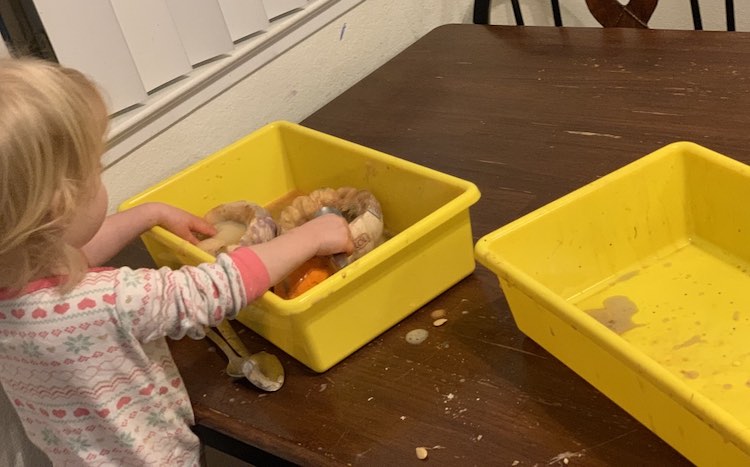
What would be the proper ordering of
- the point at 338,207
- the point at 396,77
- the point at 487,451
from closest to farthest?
the point at 487,451
the point at 338,207
the point at 396,77

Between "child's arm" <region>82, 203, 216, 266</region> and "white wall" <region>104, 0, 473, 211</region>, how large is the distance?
0.15 meters

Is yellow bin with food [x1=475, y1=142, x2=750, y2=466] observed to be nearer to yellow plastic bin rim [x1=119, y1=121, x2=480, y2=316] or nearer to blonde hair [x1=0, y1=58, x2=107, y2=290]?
yellow plastic bin rim [x1=119, y1=121, x2=480, y2=316]

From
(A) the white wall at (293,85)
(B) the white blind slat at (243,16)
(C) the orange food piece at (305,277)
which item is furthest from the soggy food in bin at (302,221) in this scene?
(B) the white blind slat at (243,16)

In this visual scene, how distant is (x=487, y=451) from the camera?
0.62 m

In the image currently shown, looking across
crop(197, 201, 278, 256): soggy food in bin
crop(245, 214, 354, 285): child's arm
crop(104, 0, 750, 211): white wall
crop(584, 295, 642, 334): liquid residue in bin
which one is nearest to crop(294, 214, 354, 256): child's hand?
crop(245, 214, 354, 285): child's arm

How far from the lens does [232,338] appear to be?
79 centimetres

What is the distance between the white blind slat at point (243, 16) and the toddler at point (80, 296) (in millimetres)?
434

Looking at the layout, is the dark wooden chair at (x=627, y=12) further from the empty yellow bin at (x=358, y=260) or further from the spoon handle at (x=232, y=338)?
the spoon handle at (x=232, y=338)

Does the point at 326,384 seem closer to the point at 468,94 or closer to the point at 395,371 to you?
the point at 395,371

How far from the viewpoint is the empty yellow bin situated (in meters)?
0.71

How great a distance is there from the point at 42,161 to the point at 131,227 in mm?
252

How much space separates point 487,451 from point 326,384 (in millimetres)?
175

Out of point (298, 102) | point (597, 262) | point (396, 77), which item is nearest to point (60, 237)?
point (597, 262)

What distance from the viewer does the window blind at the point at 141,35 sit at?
90cm
